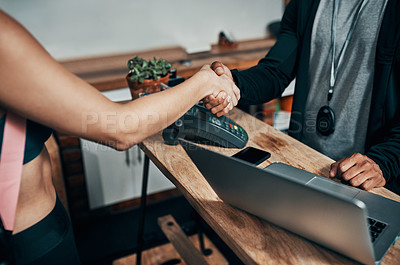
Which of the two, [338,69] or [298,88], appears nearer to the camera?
[338,69]

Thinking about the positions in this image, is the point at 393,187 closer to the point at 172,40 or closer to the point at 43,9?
the point at 172,40

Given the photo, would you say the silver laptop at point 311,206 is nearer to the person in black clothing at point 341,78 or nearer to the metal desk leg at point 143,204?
the person in black clothing at point 341,78

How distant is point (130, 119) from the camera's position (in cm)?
84

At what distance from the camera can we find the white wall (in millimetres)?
2416

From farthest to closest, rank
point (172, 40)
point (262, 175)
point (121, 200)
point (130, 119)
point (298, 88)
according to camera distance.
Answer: point (172, 40), point (121, 200), point (298, 88), point (130, 119), point (262, 175)

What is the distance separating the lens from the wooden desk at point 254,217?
78 cm

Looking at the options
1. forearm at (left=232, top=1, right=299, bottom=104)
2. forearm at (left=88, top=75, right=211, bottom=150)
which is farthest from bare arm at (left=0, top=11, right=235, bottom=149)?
forearm at (left=232, top=1, right=299, bottom=104)

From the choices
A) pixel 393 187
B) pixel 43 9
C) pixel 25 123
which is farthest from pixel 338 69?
pixel 43 9

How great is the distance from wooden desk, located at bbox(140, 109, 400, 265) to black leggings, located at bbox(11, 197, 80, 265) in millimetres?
353

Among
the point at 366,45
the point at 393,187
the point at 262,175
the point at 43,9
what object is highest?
the point at 43,9

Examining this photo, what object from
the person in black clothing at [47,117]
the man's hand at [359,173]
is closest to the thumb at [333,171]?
the man's hand at [359,173]

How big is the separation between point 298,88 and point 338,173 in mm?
689

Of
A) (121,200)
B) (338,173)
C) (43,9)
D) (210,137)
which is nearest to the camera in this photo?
(338,173)

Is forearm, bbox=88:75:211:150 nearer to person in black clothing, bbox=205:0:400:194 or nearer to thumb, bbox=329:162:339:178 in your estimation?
person in black clothing, bbox=205:0:400:194
